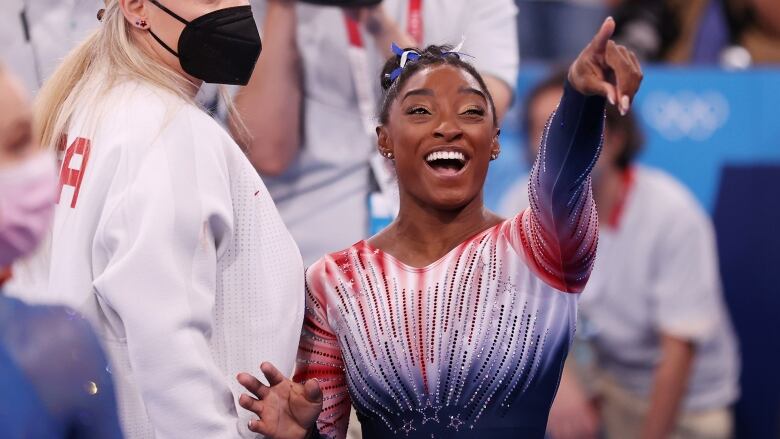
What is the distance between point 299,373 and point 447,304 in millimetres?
372

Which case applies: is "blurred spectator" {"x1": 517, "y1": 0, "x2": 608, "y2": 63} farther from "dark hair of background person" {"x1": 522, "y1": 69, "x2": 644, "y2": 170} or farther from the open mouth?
the open mouth

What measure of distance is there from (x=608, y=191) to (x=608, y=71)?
8.86ft

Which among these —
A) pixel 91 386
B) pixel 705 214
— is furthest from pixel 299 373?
pixel 705 214

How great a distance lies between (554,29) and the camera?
5348 mm

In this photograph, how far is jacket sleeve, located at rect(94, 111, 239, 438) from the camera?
236 centimetres

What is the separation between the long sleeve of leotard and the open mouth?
16 cm

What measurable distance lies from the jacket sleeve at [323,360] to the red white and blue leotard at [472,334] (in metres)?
0.04

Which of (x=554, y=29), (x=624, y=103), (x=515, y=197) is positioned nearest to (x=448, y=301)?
(x=624, y=103)

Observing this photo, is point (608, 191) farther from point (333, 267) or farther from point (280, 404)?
point (280, 404)

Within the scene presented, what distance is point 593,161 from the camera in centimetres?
239

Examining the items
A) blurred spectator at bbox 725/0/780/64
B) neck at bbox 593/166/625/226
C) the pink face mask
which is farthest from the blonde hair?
blurred spectator at bbox 725/0/780/64

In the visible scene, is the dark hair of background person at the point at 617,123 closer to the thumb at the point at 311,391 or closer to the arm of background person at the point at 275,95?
the arm of background person at the point at 275,95

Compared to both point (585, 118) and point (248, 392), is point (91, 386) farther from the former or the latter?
point (585, 118)

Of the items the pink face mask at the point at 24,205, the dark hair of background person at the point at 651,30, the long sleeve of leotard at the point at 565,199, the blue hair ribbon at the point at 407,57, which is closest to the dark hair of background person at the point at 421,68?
the blue hair ribbon at the point at 407,57
